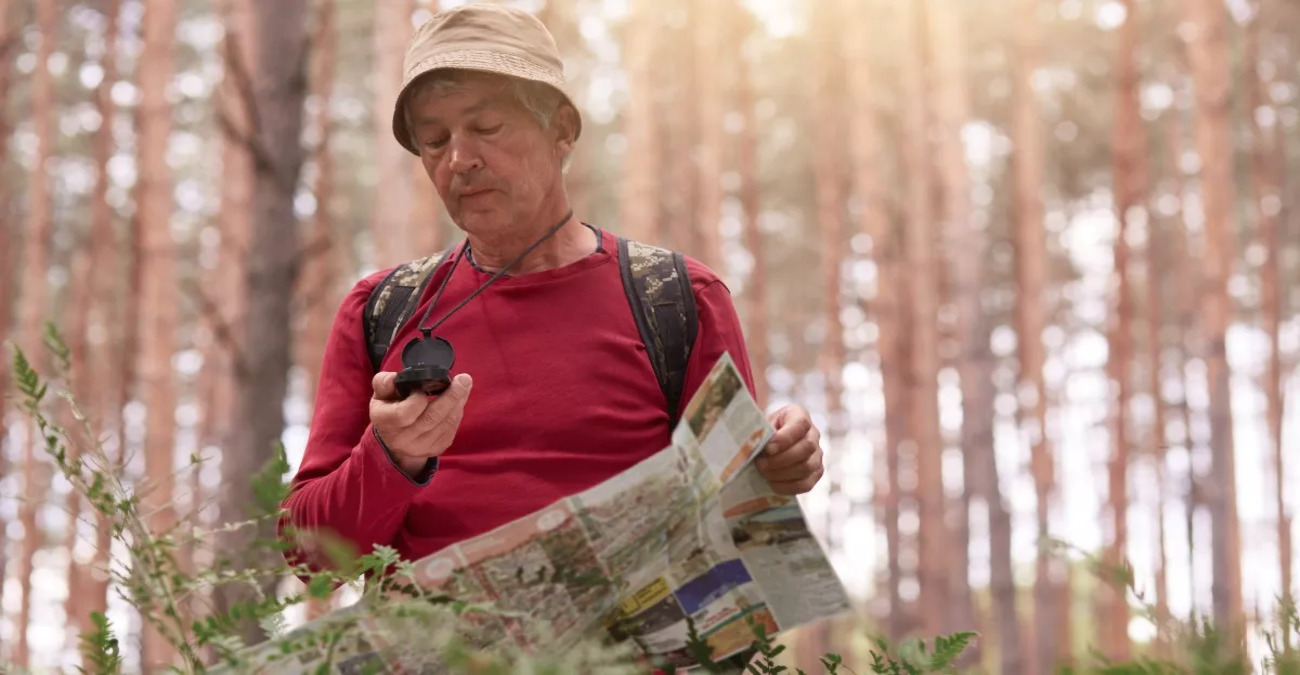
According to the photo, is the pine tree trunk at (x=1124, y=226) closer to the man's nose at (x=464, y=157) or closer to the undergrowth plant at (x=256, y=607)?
the man's nose at (x=464, y=157)

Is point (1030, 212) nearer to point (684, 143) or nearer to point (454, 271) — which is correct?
point (684, 143)

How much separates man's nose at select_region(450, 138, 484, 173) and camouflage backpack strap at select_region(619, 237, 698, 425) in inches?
10.4

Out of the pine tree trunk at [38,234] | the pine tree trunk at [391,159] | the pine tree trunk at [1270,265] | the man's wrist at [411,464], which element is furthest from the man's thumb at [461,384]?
the pine tree trunk at [1270,265]

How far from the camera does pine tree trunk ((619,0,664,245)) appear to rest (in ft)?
32.4

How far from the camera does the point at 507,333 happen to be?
155cm

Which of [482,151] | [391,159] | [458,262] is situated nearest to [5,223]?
[391,159]

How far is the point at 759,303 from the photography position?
12.2 meters

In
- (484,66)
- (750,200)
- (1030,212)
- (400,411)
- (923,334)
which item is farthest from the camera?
(750,200)

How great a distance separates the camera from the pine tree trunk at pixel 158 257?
748 cm

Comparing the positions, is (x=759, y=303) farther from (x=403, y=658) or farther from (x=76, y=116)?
(x=403, y=658)

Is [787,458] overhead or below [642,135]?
below

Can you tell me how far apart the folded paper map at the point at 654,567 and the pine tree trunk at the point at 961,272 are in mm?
7251

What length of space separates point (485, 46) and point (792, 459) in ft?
2.13

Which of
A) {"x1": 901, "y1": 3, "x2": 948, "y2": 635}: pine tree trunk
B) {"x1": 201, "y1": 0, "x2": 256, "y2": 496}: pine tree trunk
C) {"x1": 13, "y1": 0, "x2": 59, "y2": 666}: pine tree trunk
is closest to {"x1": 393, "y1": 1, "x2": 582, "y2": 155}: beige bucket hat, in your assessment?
{"x1": 201, "y1": 0, "x2": 256, "y2": 496}: pine tree trunk
